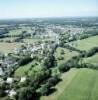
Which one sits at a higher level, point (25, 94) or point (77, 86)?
point (25, 94)

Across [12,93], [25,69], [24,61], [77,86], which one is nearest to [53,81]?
[77,86]

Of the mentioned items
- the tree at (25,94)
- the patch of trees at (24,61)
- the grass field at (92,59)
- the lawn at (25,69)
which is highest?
the tree at (25,94)

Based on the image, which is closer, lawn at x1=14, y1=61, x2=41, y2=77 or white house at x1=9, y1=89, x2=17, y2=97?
white house at x1=9, y1=89, x2=17, y2=97

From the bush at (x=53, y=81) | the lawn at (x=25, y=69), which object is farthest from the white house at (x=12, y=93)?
the lawn at (x=25, y=69)

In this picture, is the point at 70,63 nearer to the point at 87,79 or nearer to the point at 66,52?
the point at 87,79

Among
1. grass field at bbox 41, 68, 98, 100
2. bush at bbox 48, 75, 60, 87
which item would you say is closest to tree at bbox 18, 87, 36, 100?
grass field at bbox 41, 68, 98, 100

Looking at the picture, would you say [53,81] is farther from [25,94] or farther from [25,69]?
[25,69]

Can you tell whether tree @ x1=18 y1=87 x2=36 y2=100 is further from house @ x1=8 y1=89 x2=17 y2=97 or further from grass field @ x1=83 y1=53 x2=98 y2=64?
grass field @ x1=83 y1=53 x2=98 y2=64

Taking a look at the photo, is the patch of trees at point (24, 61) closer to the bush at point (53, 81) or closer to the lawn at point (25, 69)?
the lawn at point (25, 69)

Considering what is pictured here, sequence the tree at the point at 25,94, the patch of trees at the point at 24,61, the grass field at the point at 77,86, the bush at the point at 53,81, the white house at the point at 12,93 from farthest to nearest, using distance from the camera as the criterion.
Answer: the patch of trees at the point at 24,61
the bush at the point at 53,81
the grass field at the point at 77,86
the white house at the point at 12,93
the tree at the point at 25,94
